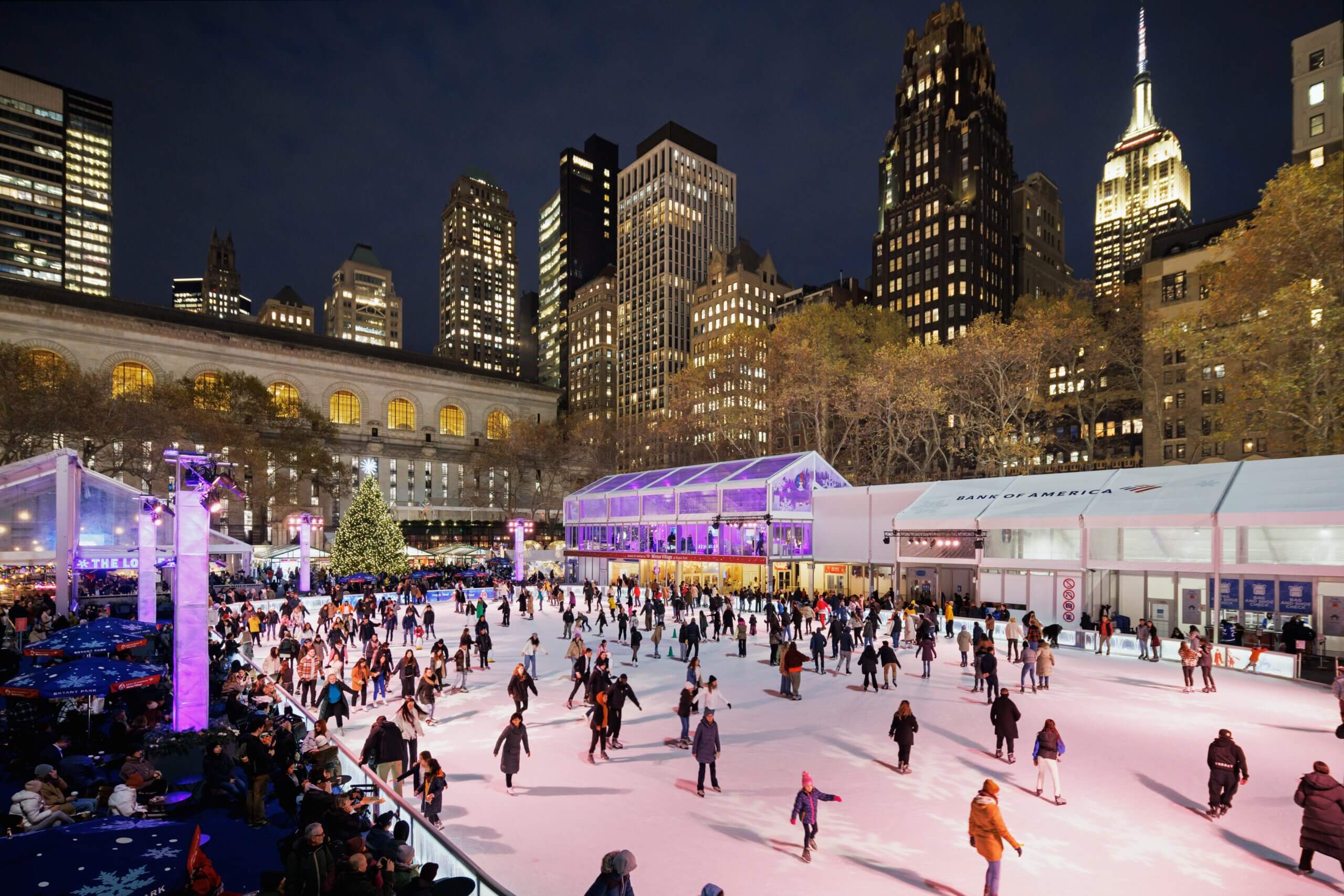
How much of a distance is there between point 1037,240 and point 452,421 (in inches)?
3919

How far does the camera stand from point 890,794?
33.8ft

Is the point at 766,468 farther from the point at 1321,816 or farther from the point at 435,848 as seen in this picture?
the point at 435,848

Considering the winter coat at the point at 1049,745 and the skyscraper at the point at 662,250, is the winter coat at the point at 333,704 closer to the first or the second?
the winter coat at the point at 1049,745

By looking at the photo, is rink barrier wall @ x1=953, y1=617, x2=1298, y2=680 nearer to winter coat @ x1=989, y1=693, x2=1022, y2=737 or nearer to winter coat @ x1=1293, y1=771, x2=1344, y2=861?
winter coat @ x1=989, y1=693, x2=1022, y2=737

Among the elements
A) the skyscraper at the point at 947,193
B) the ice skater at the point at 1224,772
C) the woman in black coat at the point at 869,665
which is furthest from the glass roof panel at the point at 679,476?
the skyscraper at the point at 947,193

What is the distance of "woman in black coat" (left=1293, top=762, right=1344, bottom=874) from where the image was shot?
7586 mm

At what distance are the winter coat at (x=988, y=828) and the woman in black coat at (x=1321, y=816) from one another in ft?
11.4

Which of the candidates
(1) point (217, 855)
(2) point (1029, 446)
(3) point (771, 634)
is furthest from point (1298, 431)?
(1) point (217, 855)

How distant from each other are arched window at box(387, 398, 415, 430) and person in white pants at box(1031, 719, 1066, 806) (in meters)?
85.5

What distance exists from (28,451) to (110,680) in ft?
141

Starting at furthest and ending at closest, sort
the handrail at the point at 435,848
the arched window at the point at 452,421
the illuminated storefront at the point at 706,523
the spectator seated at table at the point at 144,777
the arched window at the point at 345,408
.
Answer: the arched window at the point at 452,421 → the arched window at the point at 345,408 → the illuminated storefront at the point at 706,523 → the spectator seated at table at the point at 144,777 → the handrail at the point at 435,848

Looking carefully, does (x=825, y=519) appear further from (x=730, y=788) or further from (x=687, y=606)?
(x=730, y=788)

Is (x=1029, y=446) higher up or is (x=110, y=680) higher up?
(x=1029, y=446)

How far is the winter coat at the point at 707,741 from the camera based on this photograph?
32.9 feet
